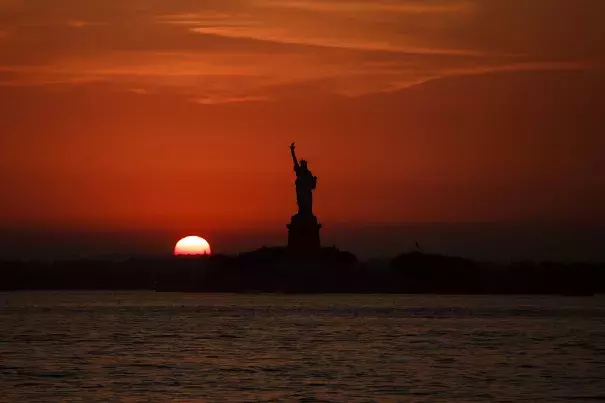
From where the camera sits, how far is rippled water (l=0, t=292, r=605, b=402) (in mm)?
36719

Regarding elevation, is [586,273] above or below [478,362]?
above

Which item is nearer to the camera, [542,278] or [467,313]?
[467,313]

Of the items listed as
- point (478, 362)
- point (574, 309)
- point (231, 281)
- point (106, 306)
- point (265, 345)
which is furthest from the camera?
point (231, 281)

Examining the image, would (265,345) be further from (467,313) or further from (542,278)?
(542,278)

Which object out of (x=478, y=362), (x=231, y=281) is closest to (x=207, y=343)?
(x=478, y=362)

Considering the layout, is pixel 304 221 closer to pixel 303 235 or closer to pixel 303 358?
pixel 303 235

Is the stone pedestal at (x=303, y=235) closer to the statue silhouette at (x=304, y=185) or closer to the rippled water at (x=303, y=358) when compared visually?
the statue silhouette at (x=304, y=185)

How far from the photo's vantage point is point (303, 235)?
112m

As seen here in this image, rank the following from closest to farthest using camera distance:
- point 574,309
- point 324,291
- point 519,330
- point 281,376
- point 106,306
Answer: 1. point 281,376
2. point 519,330
3. point 574,309
4. point 106,306
5. point 324,291

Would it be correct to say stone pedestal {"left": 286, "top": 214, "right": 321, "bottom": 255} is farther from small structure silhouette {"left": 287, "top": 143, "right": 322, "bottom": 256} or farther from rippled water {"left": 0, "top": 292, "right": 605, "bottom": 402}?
rippled water {"left": 0, "top": 292, "right": 605, "bottom": 402}

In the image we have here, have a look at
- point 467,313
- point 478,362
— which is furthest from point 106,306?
point 478,362

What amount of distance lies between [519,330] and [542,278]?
256 ft

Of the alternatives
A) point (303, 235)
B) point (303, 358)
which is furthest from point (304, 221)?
point (303, 358)

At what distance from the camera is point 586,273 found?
144500mm
